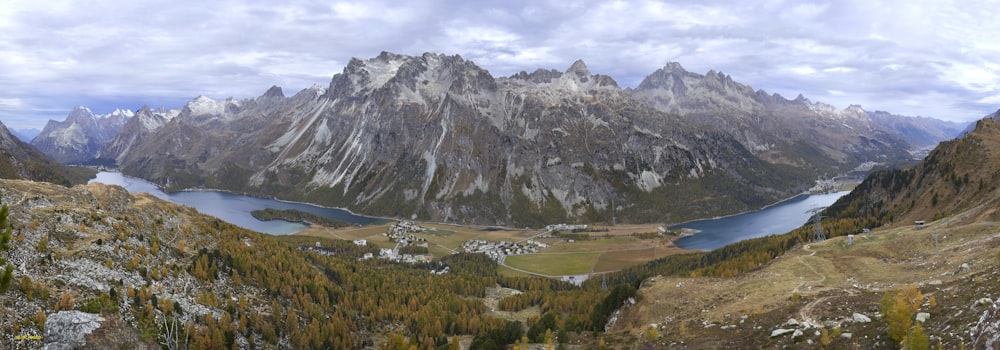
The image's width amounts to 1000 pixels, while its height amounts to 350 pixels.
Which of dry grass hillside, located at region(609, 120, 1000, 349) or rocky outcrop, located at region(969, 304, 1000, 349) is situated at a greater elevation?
rocky outcrop, located at region(969, 304, 1000, 349)

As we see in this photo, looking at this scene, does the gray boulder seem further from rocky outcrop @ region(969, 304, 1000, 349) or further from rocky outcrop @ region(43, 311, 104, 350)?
rocky outcrop @ region(43, 311, 104, 350)

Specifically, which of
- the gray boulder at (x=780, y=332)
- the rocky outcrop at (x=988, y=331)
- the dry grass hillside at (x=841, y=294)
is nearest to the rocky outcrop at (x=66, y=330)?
the dry grass hillside at (x=841, y=294)

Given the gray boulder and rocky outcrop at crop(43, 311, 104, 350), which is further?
rocky outcrop at crop(43, 311, 104, 350)

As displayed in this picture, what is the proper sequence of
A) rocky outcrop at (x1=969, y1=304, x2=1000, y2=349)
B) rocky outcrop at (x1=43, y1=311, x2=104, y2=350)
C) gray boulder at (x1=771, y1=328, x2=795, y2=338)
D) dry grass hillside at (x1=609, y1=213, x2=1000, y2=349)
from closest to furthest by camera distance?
1. rocky outcrop at (x1=969, y1=304, x2=1000, y2=349)
2. dry grass hillside at (x1=609, y1=213, x2=1000, y2=349)
3. gray boulder at (x1=771, y1=328, x2=795, y2=338)
4. rocky outcrop at (x1=43, y1=311, x2=104, y2=350)

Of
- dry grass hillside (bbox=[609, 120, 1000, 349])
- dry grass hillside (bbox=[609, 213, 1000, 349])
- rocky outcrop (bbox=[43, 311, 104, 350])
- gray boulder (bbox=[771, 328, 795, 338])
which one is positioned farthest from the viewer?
rocky outcrop (bbox=[43, 311, 104, 350])

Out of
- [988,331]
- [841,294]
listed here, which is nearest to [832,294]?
[841,294]

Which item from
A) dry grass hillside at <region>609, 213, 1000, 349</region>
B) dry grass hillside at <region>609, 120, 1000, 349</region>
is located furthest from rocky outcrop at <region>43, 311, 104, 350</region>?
dry grass hillside at <region>609, 120, 1000, 349</region>

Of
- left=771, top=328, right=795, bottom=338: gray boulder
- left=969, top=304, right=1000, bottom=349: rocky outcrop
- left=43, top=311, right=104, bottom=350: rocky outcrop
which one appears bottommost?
left=43, top=311, right=104, bottom=350: rocky outcrop

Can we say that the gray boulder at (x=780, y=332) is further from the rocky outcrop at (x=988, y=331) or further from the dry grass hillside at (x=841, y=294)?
the rocky outcrop at (x=988, y=331)

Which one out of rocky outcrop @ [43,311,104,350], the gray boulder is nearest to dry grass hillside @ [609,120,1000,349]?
the gray boulder

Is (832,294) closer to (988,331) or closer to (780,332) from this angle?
(780,332)
